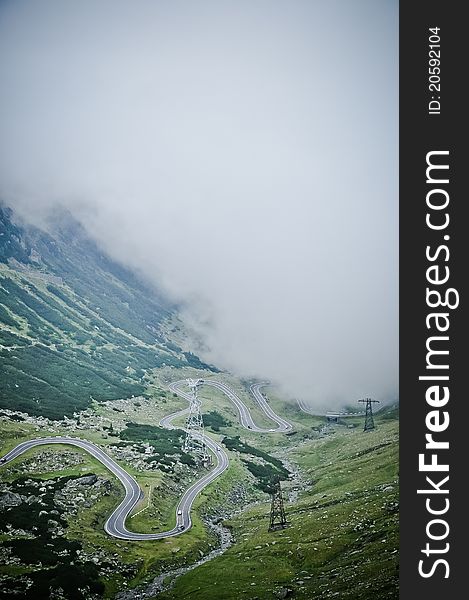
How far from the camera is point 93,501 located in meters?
86.9

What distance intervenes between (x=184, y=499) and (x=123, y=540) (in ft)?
83.9

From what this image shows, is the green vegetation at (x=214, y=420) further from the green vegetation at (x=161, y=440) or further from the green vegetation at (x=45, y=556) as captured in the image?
the green vegetation at (x=45, y=556)

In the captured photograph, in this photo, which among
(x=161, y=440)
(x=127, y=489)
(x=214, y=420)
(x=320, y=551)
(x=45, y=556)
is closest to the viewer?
(x=45, y=556)

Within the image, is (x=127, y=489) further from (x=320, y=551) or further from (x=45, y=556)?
(x=320, y=551)

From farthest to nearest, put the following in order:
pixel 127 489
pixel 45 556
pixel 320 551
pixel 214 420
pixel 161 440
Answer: pixel 214 420 → pixel 161 440 → pixel 127 489 → pixel 320 551 → pixel 45 556

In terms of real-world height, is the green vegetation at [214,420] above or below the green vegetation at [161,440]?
above

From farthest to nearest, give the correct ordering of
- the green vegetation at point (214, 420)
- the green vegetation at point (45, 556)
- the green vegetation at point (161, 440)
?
the green vegetation at point (214, 420)
the green vegetation at point (161, 440)
the green vegetation at point (45, 556)

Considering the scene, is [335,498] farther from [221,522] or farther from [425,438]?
[425,438]

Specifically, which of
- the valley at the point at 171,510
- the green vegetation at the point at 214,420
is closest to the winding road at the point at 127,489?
the valley at the point at 171,510

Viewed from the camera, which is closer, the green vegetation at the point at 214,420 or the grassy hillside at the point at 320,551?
the grassy hillside at the point at 320,551

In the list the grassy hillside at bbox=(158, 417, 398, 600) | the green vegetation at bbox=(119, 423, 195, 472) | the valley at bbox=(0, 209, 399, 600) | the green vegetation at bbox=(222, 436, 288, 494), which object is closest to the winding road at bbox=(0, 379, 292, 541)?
the valley at bbox=(0, 209, 399, 600)

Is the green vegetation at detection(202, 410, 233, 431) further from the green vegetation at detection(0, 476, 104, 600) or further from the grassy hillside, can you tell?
the green vegetation at detection(0, 476, 104, 600)

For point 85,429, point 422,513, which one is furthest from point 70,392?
point 422,513

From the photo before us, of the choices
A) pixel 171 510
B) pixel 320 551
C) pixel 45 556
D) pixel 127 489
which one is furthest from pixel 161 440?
pixel 320 551
